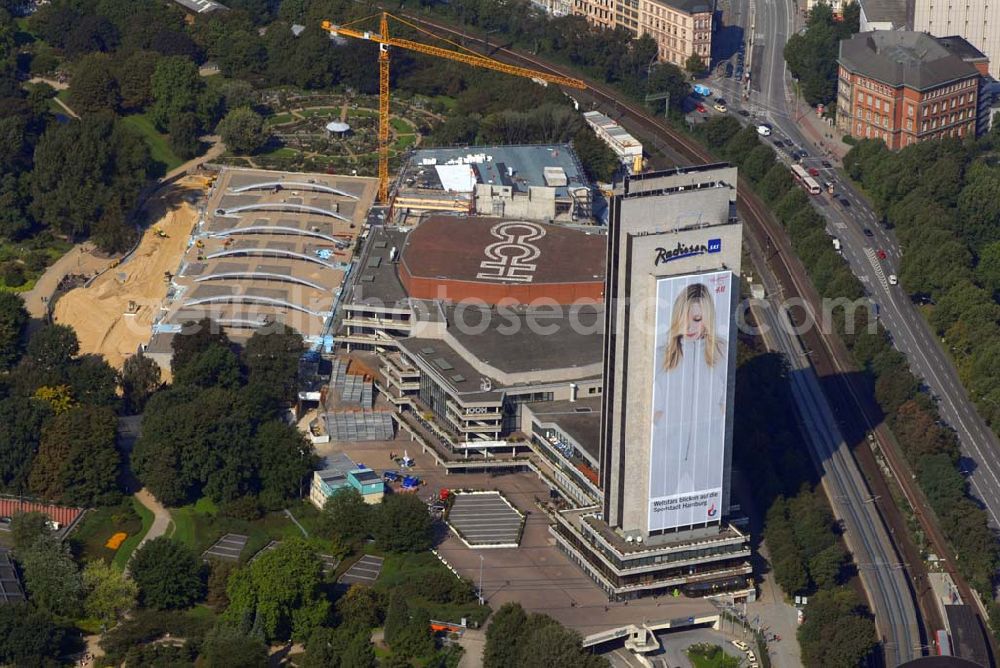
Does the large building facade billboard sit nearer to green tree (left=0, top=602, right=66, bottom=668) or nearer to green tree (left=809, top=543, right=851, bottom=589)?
green tree (left=809, top=543, right=851, bottom=589)

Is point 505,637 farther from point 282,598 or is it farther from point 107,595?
point 107,595

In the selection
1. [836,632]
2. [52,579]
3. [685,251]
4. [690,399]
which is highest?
[685,251]

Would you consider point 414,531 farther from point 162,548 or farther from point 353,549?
point 162,548

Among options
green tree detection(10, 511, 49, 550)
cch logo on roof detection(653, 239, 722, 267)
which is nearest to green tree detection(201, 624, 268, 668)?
green tree detection(10, 511, 49, 550)

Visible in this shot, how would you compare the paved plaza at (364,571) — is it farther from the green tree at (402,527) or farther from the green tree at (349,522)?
the green tree at (349,522)

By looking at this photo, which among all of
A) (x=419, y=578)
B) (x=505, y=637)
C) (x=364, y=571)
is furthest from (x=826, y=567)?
(x=364, y=571)

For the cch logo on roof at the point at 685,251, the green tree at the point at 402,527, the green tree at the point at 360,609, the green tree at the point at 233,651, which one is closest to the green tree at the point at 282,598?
the green tree at the point at 360,609
